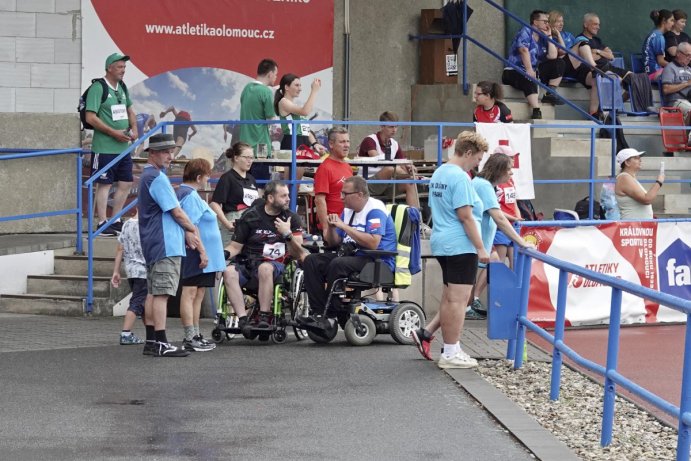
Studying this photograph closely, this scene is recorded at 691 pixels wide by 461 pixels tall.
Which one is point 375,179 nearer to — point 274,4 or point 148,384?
point 274,4

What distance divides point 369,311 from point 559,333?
285 cm

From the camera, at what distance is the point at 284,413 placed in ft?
28.9

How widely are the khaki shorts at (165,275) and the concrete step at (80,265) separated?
3.44 meters

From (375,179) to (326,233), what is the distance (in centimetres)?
301

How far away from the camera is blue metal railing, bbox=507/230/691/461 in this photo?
6.81 metres

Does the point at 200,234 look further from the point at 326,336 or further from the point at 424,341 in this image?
the point at 424,341

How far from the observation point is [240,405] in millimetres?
9086

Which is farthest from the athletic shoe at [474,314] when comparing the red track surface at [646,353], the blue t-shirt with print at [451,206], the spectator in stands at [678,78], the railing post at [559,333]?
the spectator in stands at [678,78]

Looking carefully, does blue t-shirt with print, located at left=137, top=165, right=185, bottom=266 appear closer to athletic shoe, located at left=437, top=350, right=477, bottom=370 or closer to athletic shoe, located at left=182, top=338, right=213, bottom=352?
athletic shoe, located at left=182, top=338, right=213, bottom=352

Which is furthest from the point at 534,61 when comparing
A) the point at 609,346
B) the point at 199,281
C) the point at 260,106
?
the point at 609,346

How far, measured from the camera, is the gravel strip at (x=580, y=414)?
809cm

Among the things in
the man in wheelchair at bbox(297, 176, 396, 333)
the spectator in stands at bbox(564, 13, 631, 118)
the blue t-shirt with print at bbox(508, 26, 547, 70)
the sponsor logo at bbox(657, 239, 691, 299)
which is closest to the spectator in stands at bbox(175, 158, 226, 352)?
the man in wheelchair at bbox(297, 176, 396, 333)

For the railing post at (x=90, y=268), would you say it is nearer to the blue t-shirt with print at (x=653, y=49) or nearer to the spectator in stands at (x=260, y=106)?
the spectator in stands at (x=260, y=106)

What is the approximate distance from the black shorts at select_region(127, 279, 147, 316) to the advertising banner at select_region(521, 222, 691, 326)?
3.39 metres
